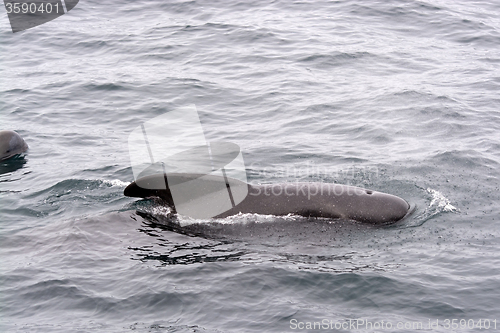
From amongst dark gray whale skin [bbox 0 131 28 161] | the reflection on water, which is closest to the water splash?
the reflection on water

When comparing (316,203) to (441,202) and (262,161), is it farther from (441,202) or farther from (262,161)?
(262,161)

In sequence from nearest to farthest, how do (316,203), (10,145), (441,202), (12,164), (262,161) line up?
(316,203), (441,202), (262,161), (12,164), (10,145)

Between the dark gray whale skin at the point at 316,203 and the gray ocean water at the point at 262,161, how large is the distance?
0.54 ft

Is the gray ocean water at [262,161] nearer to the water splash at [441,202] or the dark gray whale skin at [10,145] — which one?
the water splash at [441,202]

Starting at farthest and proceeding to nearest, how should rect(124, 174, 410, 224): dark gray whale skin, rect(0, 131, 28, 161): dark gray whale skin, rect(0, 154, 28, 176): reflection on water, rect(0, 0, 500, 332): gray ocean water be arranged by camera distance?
1. rect(0, 131, 28, 161): dark gray whale skin
2. rect(0, 154, 28, 176): reflection on water
3. rect(124, 174, 410, 224): dark gray whale skin
4. rect(0, 0, 500, 332): gray ocean water

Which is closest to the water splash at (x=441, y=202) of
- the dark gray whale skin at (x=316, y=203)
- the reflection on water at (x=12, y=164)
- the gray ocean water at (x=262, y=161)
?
the gray ocean water at (x=262, y=161)

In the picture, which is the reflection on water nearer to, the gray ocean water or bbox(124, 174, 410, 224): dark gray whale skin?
the gray ocean water

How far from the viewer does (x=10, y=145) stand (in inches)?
548

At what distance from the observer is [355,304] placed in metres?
7.66

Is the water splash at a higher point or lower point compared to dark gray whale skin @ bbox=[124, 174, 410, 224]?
lower

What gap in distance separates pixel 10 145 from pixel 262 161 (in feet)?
19.6

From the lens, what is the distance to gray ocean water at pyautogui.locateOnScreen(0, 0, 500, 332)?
7.74 m

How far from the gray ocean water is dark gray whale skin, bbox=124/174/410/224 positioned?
0.54ft

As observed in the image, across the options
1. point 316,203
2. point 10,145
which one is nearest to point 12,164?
point 10,145
